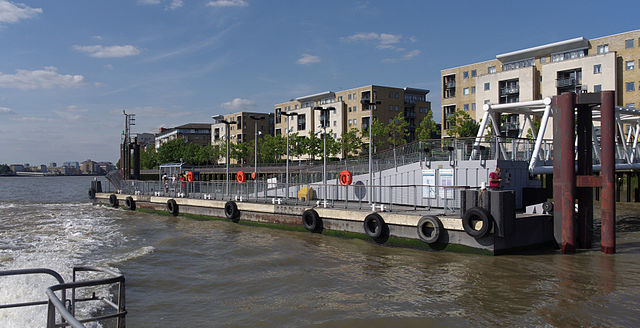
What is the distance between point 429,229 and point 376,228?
2707mm

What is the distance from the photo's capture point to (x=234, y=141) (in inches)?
5049

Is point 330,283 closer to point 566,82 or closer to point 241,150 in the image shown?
A: point 566,82

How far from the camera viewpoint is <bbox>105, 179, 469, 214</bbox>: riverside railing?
23027 millimetres

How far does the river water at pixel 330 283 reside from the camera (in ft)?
37.4

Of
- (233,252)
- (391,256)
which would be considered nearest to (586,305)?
(391,256)

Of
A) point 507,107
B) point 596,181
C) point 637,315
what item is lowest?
point 637,315

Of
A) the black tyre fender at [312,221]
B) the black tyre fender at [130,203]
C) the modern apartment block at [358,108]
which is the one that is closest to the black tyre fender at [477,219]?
the black tyre fender at [312,221]

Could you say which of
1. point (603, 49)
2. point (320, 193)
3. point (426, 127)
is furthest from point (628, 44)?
point (320, 193)

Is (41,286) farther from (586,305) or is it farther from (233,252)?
(586,305)

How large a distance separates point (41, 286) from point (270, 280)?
653 centimetres

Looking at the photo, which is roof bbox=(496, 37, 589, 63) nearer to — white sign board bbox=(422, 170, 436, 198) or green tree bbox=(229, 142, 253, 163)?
white sign board bbox=(422, 170, 436, 198)

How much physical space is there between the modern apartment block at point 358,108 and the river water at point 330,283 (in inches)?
2678

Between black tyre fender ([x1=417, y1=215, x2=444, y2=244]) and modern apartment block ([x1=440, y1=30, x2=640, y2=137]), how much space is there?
156 feet

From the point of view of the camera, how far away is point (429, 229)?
19344 mm
